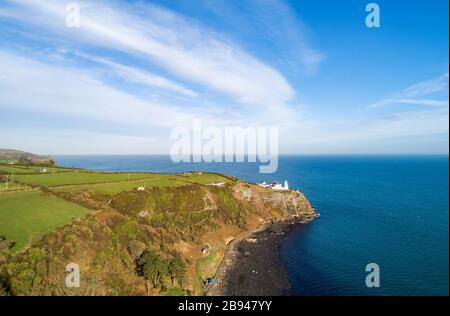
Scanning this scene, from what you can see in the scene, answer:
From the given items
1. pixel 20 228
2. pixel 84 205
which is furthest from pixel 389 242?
pixel 20 228

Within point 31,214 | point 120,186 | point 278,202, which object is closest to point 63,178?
point 120,186

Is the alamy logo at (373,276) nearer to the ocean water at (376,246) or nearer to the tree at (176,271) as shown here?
the ocean water at (376,246)

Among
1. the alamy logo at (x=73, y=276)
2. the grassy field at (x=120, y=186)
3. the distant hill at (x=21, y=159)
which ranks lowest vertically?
the alamy logo at (x=73, y=276)

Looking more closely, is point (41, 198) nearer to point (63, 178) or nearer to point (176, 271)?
point (63, 178)

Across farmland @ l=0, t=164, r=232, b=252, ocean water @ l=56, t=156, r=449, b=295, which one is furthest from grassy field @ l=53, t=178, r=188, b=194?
ocean water @ l=56, t=156, r=449, b=295

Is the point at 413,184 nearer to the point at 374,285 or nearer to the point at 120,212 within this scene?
the point at 374,285

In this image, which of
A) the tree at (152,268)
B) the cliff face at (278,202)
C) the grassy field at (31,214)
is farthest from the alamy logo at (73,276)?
the cliff face at (278,202)
